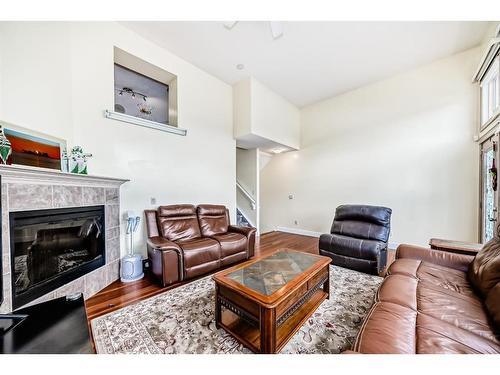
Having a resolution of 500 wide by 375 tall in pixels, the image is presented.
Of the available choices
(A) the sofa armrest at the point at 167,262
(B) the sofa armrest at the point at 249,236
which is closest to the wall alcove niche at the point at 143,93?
(A) the sofa armrest at the point at 167,262

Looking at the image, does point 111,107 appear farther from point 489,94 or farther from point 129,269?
point 489,94

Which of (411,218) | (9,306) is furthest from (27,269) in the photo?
(411,218)

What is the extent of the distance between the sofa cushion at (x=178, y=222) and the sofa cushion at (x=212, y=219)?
10cm

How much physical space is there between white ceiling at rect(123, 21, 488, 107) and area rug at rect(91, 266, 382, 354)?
348 cm

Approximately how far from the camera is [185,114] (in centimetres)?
355

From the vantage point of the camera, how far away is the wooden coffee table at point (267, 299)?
4.09ft

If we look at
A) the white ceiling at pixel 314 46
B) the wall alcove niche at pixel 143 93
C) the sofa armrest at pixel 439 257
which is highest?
the white ceiling at pixel 314 46

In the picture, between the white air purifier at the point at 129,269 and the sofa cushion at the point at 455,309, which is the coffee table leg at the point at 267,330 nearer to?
the sofa cushion at the point at 455,309

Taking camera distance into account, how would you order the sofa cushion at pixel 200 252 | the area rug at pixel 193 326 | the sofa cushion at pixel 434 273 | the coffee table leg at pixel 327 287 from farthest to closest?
the sofa cushion at pixel 200 252 → the coffee table leg at pixel 327 287 → the sofa cushion at pixel 434 273 → the area rug at pixel 193 326

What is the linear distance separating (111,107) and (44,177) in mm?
1461

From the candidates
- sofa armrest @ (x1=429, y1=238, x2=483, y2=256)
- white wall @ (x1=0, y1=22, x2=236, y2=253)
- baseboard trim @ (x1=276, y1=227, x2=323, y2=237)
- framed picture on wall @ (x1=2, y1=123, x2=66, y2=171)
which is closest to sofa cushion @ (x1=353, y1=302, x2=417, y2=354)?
sofa armrest @ (x1=429, y1=238, x2=483, y2=256)

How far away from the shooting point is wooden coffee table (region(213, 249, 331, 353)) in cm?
125

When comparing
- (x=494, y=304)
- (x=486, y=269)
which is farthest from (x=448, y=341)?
(x=486, y=269)

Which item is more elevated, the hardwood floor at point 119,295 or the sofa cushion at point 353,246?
the sofa cushion at point 353,246
